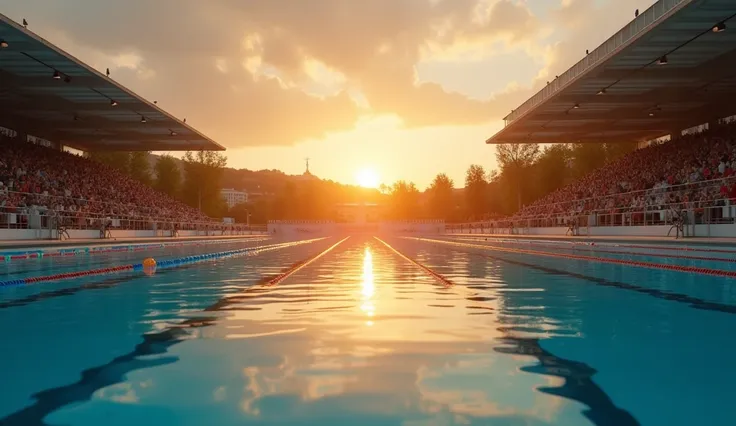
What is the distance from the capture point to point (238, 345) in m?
4.62

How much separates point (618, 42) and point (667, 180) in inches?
280

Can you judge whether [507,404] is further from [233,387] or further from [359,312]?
[359,312]

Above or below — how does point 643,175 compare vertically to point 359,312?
above

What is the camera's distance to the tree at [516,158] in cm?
6475

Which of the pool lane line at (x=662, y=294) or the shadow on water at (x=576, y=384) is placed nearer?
the shadow on water at (x=576, y=384)

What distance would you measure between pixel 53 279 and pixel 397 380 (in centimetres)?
832

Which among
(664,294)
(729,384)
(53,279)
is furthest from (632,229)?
(729,384)

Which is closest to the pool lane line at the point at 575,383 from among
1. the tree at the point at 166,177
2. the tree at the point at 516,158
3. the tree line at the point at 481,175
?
the tree line at the point at 481,175

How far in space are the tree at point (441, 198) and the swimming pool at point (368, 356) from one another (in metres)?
81.2

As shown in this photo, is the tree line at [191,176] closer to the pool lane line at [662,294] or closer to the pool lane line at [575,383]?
the pool lane line at [662,294]

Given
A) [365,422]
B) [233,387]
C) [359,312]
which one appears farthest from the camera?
[359,312]

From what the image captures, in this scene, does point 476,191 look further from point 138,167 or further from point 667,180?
point 667,180

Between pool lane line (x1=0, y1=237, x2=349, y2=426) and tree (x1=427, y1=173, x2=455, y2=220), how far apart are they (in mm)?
84147

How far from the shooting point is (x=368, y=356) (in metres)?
4.22
